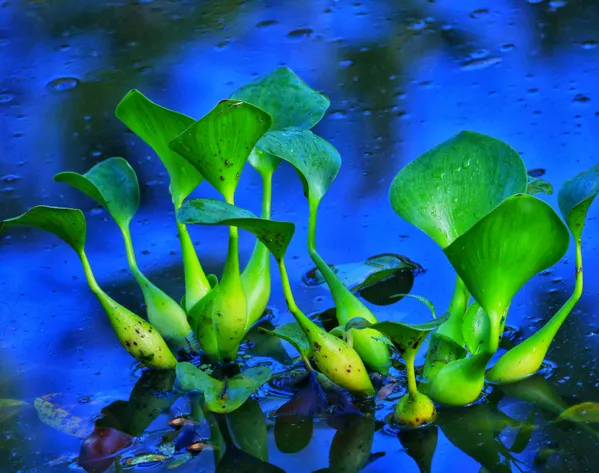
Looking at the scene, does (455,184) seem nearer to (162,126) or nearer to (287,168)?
(162,126)

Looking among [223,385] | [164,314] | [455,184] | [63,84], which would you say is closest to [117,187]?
[164,314]

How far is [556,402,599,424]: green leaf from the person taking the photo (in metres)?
0.88

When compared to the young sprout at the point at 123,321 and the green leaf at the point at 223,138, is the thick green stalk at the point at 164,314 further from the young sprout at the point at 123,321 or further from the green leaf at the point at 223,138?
the green leaf at the point at 223,138

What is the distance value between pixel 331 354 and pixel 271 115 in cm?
28

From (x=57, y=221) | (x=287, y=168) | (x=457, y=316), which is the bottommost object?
(x=287, y=168)

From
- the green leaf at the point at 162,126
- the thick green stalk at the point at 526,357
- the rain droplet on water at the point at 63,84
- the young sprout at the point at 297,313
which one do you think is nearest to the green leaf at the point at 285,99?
the green leaf at the point at 162,126

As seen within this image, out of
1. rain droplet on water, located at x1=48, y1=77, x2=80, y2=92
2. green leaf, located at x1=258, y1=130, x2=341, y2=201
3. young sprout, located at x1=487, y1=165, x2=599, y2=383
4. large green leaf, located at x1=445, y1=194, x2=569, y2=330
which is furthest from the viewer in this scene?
rain droplet on water, located at x1=48, y1=77, x2=80, y2=92

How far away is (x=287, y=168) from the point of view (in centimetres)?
141

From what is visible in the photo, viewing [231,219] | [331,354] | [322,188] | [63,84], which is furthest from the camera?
[63,84]

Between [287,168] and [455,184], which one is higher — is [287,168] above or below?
below

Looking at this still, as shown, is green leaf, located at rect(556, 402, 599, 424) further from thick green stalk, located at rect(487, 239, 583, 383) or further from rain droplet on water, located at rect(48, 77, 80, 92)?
rain droplet on water, located at rect(48, 77, 80, 92)

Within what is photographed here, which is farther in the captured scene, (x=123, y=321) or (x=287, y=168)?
(x=287, y=168)

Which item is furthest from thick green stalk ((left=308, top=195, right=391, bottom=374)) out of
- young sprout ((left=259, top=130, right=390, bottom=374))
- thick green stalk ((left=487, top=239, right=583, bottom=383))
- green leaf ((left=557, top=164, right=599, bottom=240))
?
green leaf ((left=557, top=164, right=599, bottom=240))

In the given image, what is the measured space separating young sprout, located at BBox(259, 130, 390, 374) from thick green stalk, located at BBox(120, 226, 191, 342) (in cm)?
17
